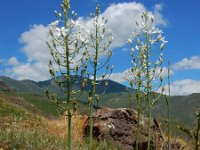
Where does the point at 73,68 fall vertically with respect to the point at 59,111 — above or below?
above

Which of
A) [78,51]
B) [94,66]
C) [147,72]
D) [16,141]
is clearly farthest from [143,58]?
[16,141]

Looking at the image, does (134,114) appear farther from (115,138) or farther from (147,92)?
(147,92)

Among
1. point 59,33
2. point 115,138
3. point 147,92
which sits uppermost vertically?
point 59,33

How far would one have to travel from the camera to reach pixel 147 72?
8.03 meters

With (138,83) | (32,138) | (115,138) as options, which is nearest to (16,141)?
(32,138)

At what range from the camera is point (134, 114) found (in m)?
19.8

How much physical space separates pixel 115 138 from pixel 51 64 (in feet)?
44.9

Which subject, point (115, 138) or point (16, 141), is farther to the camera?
point (115, 138)

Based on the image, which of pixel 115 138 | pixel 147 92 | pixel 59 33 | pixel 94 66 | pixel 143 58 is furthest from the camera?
pixel 115 138

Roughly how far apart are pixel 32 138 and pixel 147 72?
4300mm

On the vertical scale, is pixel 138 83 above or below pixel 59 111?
above

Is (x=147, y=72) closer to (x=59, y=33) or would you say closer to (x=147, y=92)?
(x=147, y=92)

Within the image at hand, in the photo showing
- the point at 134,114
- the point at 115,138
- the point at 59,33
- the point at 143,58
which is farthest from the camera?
the point at 134,114

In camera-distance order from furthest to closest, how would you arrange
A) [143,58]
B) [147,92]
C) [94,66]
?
[143,58], [147,92], [94,66]
